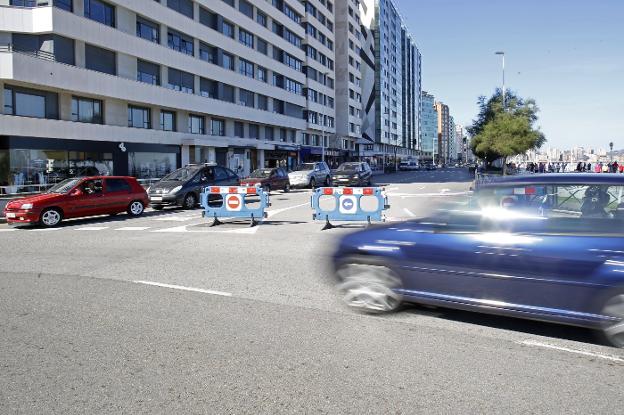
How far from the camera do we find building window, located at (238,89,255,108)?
47.6 meters

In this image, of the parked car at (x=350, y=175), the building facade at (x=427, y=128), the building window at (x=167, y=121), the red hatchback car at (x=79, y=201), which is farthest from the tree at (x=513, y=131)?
the building facade at (x=427, y=128)

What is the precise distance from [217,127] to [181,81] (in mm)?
6691

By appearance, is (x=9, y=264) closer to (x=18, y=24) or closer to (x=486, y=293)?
(x=486, y=293)

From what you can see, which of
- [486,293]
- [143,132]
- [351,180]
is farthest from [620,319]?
[143,132]

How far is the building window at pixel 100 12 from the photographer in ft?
98.3

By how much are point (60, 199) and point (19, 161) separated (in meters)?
14.1

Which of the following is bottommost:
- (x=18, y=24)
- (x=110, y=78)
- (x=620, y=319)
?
(x=620, y=319)

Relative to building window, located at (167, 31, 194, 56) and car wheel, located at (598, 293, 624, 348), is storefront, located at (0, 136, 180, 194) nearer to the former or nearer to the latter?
building window, located at (167, 31, 194, 56)

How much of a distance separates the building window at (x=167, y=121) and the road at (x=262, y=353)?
3124cm

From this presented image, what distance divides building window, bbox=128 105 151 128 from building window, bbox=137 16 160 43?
503cm

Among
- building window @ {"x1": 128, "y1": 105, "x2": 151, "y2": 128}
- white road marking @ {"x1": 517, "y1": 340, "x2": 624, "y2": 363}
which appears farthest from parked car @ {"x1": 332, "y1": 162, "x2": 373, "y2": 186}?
white road marking @ {"x1": 517, "y1": 340, "x2": 624, "y2": 363}

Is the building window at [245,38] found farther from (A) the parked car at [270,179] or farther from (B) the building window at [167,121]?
(A) the parked car at [270,179]

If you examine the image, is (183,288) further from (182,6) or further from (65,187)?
(182,6)

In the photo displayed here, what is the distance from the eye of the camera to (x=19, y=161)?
26062mm
